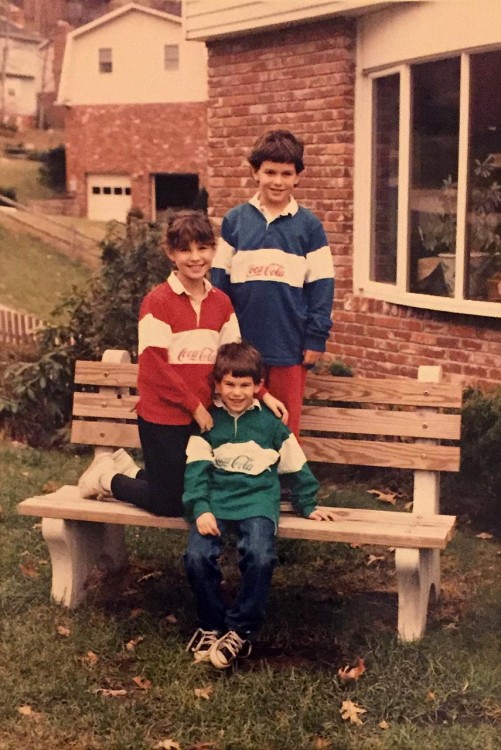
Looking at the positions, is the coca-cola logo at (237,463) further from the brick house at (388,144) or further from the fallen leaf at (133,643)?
the brick house at (388,144)

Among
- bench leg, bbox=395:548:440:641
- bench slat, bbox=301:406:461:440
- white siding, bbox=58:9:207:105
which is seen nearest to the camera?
bench leg, bbox=395:548:440:641

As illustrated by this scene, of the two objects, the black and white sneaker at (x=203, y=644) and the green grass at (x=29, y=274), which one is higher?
the green grass at (x=29, y=274)

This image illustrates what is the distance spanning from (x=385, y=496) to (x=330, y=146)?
3151mm

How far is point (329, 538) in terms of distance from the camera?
413 centimetres

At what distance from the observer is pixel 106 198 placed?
1198 cm

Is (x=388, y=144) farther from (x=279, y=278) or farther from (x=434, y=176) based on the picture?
(x=279, y=278)

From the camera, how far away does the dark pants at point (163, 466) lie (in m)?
4.29

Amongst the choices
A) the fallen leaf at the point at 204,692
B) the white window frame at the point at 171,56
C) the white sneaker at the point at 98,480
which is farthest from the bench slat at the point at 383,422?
the white window frame at the point at 171,56

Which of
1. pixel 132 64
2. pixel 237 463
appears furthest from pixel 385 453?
pixel 132 64

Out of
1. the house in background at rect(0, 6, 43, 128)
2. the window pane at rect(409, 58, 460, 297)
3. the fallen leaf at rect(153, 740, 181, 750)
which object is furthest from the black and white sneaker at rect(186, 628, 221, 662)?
the house in background at rect(0, 6, 43, 128)

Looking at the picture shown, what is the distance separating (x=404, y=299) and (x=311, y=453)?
3.37 metres

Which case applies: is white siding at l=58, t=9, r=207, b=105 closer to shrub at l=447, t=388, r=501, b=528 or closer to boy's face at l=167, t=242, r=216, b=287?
shrub at l=447, t=388, r=501, b=528

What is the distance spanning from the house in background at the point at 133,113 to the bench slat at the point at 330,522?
19.4 feet

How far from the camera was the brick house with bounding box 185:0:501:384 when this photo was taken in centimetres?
734
